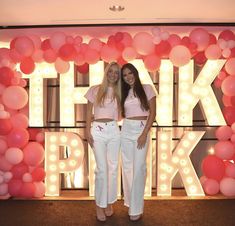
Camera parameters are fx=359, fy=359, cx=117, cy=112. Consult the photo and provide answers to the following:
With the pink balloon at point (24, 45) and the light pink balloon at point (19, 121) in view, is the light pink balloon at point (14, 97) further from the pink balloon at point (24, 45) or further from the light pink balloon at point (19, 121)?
the pink balloon at point (24, 45)

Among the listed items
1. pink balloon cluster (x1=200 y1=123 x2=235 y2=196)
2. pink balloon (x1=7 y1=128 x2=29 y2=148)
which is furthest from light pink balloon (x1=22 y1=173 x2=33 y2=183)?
pink balloon cluster (x1=200 y1=123 x2=235 y2=196)

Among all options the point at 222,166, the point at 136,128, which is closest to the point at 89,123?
the point at 136,128

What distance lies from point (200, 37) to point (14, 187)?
106 inches

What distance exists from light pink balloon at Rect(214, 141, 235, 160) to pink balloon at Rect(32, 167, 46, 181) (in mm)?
2031

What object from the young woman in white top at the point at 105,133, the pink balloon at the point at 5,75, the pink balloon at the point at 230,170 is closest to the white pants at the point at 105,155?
the young woman in white top at the point at 105,133

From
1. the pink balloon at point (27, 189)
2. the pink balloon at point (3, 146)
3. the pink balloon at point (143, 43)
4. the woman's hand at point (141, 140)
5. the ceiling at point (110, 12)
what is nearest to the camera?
the woman's hand at point (141, 140)

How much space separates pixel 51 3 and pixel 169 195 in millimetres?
2525

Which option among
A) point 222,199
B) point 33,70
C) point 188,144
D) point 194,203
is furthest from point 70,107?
point 222,199

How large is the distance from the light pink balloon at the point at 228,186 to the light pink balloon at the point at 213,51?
4.60 ft

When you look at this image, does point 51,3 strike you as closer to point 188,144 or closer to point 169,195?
point 188,144

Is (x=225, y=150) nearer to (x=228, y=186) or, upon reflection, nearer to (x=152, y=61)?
(x=228, y=186)

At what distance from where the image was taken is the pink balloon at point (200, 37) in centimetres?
396

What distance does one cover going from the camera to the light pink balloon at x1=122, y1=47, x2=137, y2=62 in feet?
13.2

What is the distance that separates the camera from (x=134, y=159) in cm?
329
